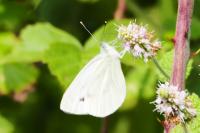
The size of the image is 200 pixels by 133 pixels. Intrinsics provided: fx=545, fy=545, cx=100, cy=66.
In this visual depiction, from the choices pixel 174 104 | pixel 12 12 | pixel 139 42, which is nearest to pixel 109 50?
pixel 139 42

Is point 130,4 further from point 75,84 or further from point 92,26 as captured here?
point 75,84

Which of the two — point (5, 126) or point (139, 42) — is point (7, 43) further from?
point (139, 42)

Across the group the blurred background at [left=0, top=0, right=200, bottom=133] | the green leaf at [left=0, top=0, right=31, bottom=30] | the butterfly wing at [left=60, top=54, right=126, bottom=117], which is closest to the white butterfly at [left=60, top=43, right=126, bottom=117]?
the butterfly wing at [left=60, top=54, right=126, bottom=117]

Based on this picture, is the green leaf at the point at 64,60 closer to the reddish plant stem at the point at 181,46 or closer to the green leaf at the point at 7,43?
the green leaf at the point at 7,43

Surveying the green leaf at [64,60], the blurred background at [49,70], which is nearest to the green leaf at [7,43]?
the blurred background at [49,70]

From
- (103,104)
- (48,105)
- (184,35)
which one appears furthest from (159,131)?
(184,35)

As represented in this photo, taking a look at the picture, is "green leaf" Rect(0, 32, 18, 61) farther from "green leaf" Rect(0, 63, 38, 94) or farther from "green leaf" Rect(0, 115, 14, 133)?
"green leaf" Rect(0, 115, 14, 133)
